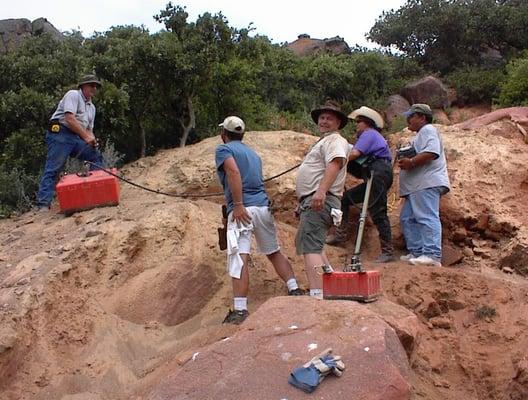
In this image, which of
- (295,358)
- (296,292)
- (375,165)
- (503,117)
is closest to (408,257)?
(375,165)

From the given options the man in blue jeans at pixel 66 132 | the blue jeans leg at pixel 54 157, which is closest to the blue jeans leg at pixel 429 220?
the man in blue jeans at pixel 66 132

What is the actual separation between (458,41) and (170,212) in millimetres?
13732

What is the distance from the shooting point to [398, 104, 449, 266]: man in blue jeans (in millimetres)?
6199

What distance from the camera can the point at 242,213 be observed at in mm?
5219

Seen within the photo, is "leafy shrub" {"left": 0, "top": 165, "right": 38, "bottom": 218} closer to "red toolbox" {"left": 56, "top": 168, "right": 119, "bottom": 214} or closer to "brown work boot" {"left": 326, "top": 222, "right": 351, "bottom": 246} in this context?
"red toolbox" {"left": 56, "top": 168, "right": 119, "bottom": 214}

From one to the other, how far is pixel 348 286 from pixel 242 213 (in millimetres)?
999

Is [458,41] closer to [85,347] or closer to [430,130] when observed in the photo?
[430,130]

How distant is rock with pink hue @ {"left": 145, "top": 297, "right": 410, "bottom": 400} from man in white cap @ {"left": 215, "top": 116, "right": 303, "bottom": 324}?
24.3 inches

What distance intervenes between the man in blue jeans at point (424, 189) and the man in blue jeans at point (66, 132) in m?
3.34

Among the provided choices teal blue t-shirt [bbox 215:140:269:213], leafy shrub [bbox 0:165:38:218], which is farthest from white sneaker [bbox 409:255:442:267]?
leafy shrub [bbox 0:165:38:218]

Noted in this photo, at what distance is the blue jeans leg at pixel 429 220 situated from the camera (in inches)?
244

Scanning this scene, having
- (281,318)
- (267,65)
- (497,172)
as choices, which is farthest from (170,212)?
(267,65)

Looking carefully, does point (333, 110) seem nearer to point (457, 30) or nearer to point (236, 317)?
point (236, 317)

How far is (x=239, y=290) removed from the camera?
512 cm
